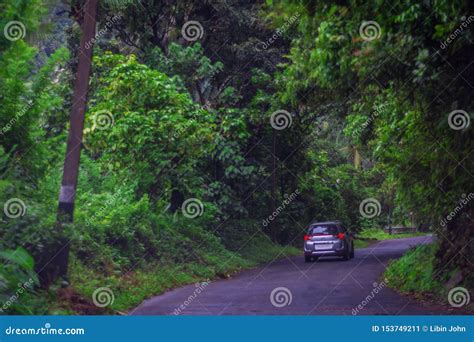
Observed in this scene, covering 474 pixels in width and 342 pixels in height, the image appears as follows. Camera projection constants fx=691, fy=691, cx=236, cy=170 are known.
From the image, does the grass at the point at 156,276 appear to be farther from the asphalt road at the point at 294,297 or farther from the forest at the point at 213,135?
the asphalt road at the point at 294,297

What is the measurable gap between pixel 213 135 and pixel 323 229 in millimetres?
6235

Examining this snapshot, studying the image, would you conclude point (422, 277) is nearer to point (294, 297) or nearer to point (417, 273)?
point (417, 273)

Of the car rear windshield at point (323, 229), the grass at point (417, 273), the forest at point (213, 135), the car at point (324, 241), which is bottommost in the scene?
the car at point (324, 241)

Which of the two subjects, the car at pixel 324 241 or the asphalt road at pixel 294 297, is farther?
the car at pixel 324 241

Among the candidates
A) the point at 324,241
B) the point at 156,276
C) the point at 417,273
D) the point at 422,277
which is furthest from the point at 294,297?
the point at 324,241

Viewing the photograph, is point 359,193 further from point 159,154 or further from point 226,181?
point 159,154

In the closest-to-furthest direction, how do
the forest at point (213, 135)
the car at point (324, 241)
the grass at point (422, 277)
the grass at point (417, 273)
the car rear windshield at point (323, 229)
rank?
the forest at point (213, 135) < the grass at point (422, 277) < the grass at point (417, 273) < the car at point (324, 241) < the car rear windshield at point (323, 229)

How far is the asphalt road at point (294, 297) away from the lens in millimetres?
12242

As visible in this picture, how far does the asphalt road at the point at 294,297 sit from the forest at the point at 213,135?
70 cm

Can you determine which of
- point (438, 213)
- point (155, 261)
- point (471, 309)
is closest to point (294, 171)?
point (155, 261)

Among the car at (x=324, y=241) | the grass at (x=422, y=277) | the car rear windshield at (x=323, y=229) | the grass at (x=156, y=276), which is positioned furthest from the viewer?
the car rear windshield at (x=323, y=229)

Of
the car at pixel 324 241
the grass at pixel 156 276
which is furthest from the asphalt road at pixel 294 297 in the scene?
the car at pixel 324 241

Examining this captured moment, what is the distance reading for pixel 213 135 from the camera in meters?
21.0

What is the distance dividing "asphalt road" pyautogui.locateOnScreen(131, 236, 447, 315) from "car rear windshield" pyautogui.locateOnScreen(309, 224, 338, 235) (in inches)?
144
